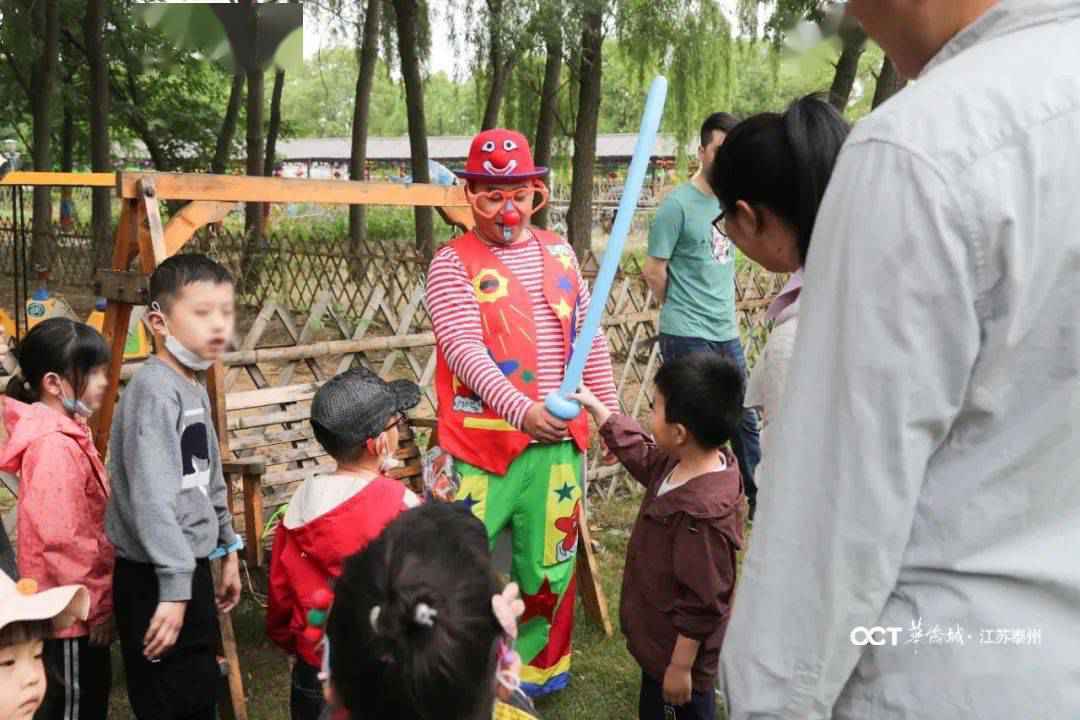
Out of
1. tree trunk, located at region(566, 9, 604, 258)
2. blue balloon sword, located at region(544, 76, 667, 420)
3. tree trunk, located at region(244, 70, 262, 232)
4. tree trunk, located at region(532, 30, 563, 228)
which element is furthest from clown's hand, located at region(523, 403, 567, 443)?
tree trunk, located at region(244, 70, 262, 232)

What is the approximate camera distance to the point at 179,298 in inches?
99.6

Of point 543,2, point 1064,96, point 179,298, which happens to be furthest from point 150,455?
point 543,2

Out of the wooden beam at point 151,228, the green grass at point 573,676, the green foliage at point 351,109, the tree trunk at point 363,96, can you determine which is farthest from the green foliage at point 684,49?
the green foliage at point 351,109

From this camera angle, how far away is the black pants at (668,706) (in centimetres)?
262

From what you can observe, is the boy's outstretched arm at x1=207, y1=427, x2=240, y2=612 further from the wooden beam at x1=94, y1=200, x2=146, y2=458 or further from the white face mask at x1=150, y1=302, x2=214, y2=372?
the wooden beam at x1=94, y1=200, x2=146, y2=458

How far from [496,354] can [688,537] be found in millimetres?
802

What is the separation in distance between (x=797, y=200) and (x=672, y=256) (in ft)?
9.60

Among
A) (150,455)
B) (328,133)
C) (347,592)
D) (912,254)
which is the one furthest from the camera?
(328,133)

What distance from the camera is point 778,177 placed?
1.52 metres

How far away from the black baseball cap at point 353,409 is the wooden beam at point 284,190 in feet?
3.40

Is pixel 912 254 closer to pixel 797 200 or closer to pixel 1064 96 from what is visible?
pixel 1064 96

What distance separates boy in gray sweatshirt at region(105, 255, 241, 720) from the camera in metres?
2.39

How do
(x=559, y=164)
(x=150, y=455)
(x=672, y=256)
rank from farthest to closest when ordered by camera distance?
(x=559, y=164) < (x=672, y=256) < (x=150, y=455)

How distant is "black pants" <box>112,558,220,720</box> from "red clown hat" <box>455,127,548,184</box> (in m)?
1.31
